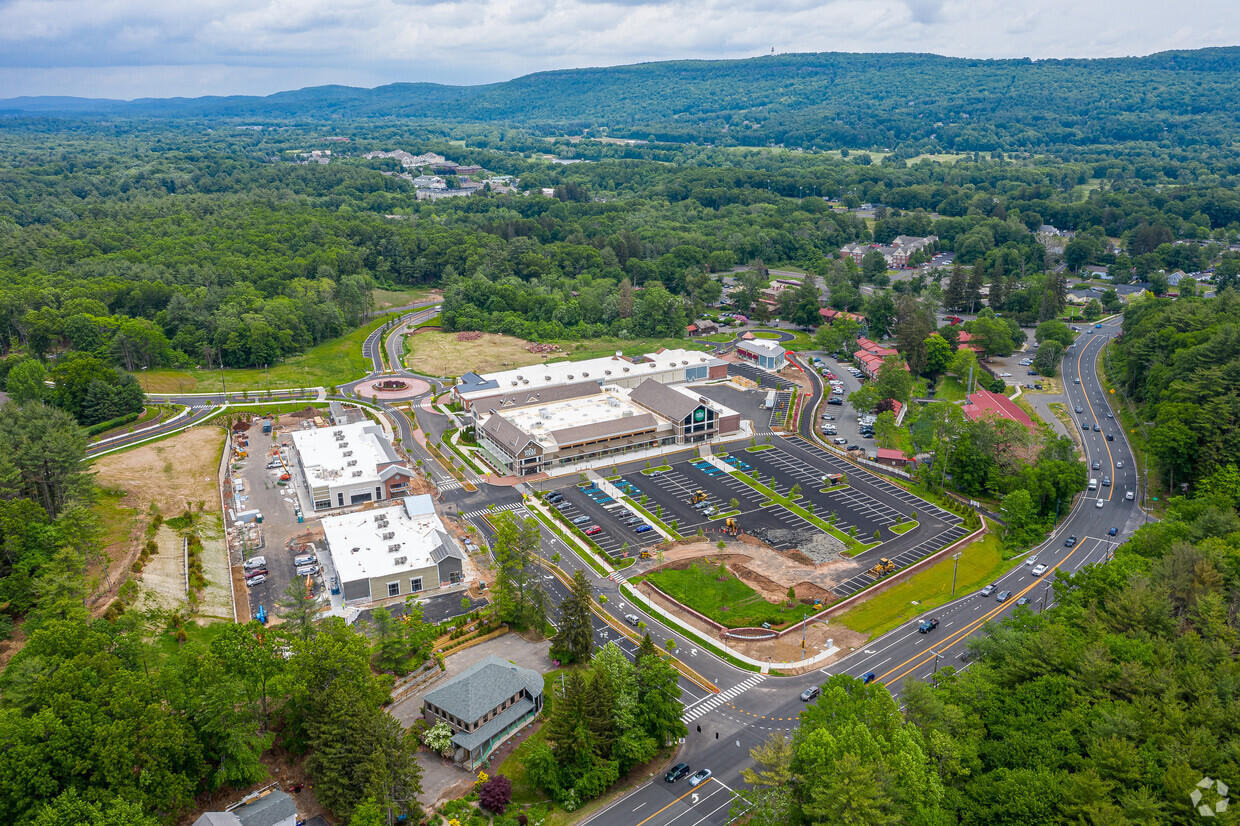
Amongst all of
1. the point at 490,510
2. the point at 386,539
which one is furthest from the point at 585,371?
the point at 386,539

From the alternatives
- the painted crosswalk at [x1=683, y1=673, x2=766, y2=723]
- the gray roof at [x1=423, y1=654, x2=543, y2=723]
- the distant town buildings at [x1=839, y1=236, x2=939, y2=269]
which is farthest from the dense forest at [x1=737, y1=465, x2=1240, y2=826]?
the distant town buildings at [x1=839, y1=236, x2=939, y2=269]

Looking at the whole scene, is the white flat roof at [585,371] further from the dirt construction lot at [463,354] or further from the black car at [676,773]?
the black car at [676,773]

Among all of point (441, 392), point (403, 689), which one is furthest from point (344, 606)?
point (441, 392)

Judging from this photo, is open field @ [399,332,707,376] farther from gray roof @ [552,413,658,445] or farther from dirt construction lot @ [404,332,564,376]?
gray roof @ [552,413,658,445]

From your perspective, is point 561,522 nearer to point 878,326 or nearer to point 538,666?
point 538,666

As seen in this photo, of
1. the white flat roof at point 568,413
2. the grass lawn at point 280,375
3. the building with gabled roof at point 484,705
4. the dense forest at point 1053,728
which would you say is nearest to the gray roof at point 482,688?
the building with gabled roof at point 484,705
